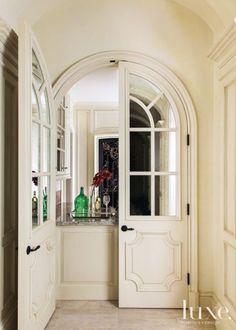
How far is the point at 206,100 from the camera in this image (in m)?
3.00

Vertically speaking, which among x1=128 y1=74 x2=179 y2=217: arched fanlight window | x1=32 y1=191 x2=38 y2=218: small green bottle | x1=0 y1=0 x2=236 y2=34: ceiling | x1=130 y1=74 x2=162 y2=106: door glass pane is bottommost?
x1=32 y1=191 x2=38 y2=218: small green bottle

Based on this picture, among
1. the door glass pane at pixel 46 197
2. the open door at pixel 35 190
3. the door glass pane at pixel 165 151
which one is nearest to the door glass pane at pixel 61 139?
the open door at pixel 35 190

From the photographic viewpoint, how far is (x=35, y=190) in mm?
2432

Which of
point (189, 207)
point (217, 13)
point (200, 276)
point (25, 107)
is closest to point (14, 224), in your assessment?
point (25, 107)

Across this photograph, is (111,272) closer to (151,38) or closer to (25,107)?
(25,107)

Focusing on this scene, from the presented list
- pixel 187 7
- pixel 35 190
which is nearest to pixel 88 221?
pixel 35 190

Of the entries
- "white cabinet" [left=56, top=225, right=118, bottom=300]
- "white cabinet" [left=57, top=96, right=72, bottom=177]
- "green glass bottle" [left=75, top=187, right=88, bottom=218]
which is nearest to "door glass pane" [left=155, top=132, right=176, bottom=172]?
"white cabinet" [left=56, top=225, right=118, bottom=300]

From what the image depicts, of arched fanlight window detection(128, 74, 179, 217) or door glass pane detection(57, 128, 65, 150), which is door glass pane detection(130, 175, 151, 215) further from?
door glass pane detection(57, 128, 65, 150)

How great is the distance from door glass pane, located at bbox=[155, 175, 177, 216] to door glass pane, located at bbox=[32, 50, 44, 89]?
4.55 feet

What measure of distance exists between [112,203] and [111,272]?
2225 mm

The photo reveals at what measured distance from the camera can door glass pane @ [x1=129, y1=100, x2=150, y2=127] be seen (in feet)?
9.93

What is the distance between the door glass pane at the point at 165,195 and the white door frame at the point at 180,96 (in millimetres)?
162

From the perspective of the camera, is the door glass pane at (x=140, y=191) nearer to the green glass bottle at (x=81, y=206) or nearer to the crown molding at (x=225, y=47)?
the green glass bottle at (x=81, y=206)

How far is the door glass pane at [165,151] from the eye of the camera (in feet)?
9.91
